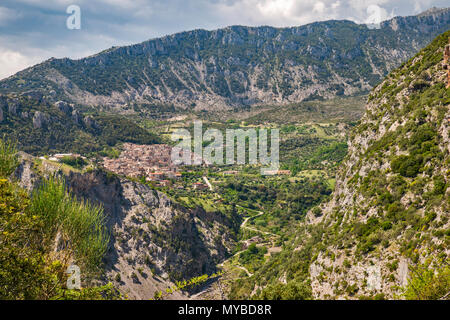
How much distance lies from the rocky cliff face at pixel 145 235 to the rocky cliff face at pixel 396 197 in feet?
91.0

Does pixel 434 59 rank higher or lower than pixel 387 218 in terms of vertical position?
higher

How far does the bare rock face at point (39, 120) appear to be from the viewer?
357 ft

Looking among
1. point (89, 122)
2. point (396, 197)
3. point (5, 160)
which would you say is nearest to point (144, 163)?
point (89, 122)

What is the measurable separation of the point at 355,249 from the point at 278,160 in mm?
105032

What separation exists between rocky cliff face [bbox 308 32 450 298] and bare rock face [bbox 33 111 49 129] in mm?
109209

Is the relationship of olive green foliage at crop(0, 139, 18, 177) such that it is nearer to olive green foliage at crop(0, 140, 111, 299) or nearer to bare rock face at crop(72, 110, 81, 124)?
olive green foliage at crop(0, 140, 111, 299)

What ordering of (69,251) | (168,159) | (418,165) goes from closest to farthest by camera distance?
(69,251) → (418,165) → (168,159)

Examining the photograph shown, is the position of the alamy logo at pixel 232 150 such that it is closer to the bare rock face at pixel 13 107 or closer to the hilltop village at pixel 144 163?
the hilltop village at pixel 144 163

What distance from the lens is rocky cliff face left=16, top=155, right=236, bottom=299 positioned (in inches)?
1722

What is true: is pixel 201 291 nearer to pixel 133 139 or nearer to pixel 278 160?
pixel 278 160

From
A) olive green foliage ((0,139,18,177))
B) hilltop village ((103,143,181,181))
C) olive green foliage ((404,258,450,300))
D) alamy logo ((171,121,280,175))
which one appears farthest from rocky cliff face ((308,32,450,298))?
alamy logo ((171,121,280,175))

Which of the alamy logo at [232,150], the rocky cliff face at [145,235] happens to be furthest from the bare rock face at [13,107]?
the rocky cliff face at [145,235]

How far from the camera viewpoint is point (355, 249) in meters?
22.9
